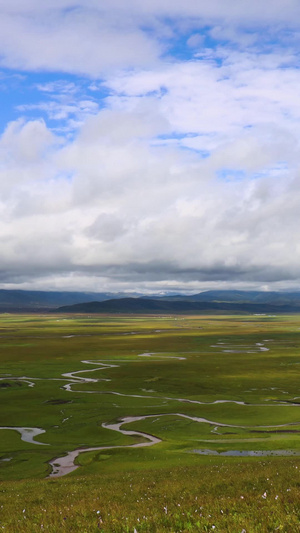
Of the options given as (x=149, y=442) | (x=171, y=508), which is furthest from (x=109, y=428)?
(x=171, y=508)

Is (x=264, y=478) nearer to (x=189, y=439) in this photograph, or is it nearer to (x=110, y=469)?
(x=110, y=469)

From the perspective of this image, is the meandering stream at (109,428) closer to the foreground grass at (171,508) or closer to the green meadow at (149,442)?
the green meadow at (149,442)

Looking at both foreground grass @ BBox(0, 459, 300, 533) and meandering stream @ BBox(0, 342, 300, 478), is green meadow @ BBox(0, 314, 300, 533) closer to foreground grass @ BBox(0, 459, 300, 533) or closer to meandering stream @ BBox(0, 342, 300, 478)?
foreground grass @ BBox(0, 459, 300, 533)

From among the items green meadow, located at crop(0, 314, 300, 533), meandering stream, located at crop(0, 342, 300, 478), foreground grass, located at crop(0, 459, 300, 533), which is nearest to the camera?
foreground grass, located at crop(0, 459, 300, 533)

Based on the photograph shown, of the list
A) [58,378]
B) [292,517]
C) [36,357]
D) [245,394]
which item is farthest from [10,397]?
[292,517]

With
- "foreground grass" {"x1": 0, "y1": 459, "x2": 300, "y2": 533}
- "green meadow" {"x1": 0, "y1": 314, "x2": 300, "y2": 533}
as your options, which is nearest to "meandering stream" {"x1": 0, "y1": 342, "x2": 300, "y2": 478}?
"green meadow" {"x1": 0, "y1": 314, "x2": 300, "y2": 533}

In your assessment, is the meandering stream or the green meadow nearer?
the green meadow

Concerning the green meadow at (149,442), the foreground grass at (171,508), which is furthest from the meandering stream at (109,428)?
the foreground grass at (171,508)

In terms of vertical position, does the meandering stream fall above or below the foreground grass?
below
